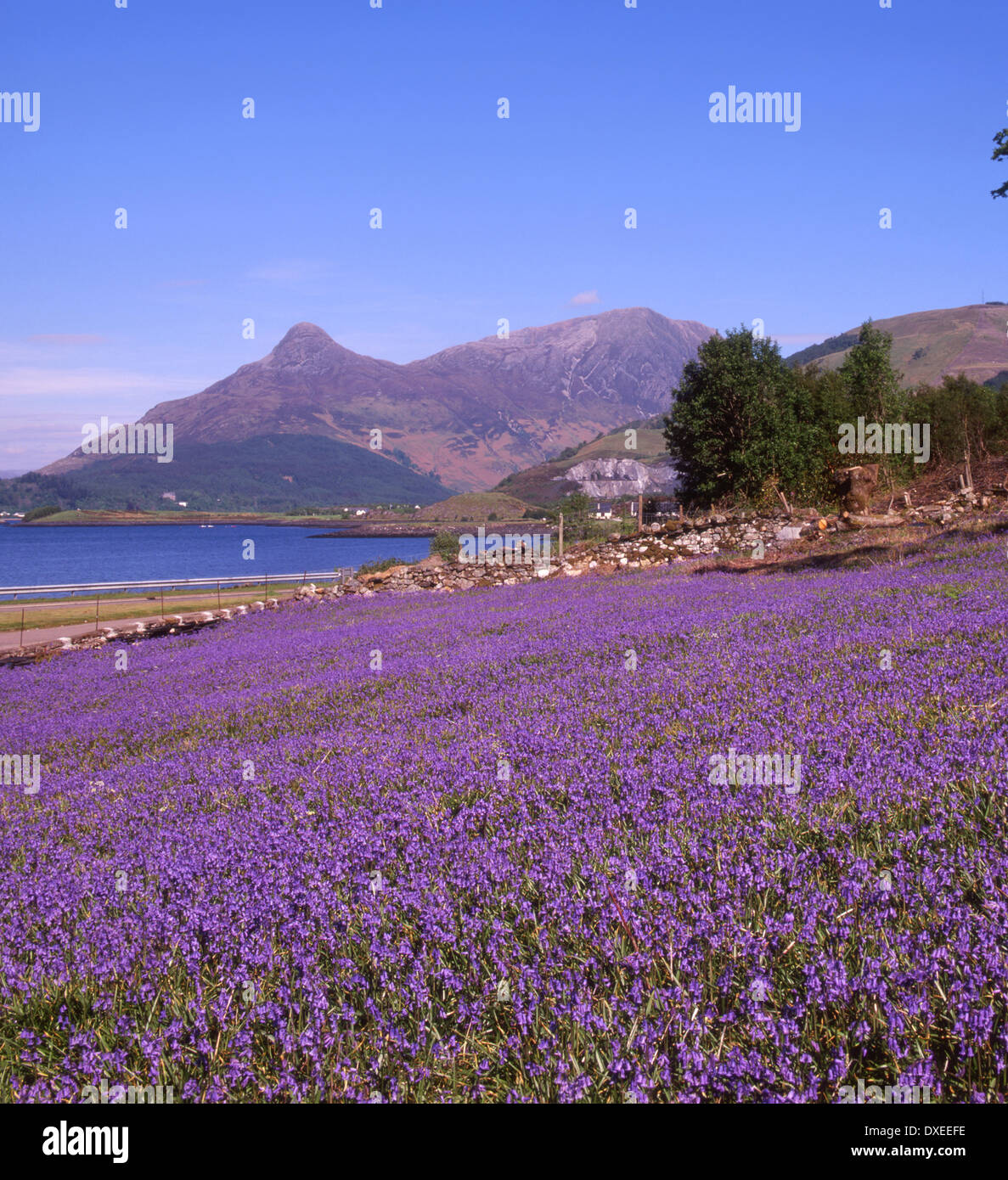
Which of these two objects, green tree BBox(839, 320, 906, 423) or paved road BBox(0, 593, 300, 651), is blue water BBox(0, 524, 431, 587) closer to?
paved road BBox(0, 593, 300, 651)

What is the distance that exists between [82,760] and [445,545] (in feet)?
124

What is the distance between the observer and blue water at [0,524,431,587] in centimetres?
9388

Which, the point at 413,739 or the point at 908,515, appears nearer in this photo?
the point at 413,739

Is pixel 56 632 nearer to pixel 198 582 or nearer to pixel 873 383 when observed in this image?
pixel 198 582

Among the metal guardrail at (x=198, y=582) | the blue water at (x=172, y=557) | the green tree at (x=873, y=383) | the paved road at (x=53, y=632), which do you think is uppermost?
the green tree at (x=873, y=383)

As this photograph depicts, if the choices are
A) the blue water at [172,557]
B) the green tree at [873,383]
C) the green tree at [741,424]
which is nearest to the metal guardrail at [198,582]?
the blue water at [172,557]

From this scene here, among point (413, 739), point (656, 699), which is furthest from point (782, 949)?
point (413, 739)

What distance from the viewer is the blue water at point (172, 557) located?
308ft

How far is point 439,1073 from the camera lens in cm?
235

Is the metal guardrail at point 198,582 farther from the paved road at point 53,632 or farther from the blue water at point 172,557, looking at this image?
the blue water at point 172,557

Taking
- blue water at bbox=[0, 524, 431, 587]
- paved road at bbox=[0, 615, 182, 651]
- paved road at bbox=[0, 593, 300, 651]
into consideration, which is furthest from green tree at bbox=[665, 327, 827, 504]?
paved road at bbox=[0, 615, 182, 651]

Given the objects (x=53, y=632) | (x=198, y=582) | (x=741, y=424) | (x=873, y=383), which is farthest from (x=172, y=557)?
(x=873, y=383)

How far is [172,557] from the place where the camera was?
131 m
